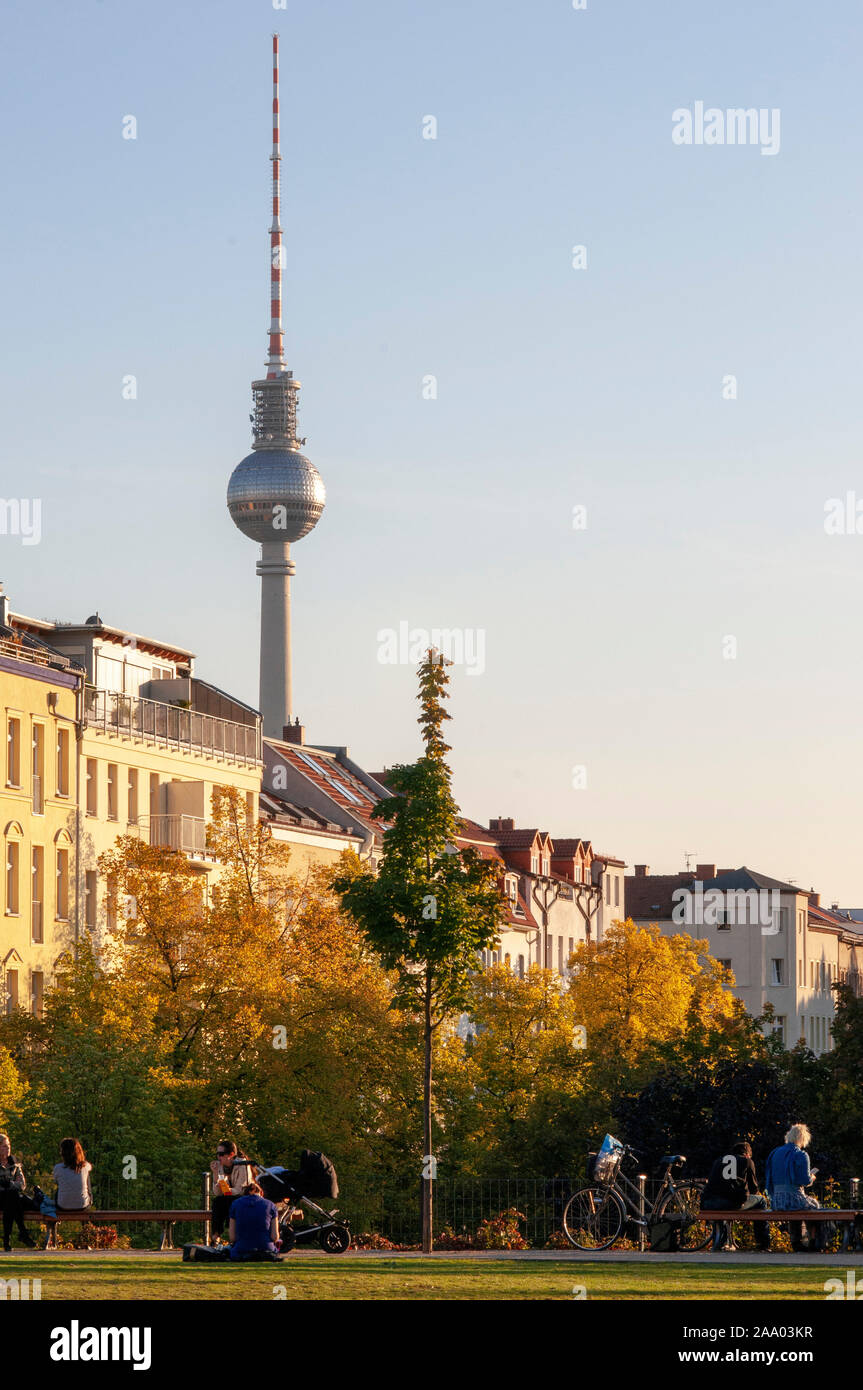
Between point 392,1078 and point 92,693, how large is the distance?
22166 millimetres

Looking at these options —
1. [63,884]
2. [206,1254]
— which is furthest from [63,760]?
[206,1254]

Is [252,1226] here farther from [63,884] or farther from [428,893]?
[63,884]

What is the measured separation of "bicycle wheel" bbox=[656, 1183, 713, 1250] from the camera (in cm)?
3441

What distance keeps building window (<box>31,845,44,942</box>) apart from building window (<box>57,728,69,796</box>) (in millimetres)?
2578

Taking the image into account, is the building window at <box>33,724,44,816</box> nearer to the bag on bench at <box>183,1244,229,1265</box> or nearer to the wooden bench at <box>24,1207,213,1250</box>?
the wooden bench at <box>24,1207,213,1250</box>

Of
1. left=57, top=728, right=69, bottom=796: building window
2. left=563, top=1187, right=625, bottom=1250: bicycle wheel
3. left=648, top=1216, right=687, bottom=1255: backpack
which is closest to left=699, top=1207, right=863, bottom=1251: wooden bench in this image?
left=648, top=1216, right=687, bottom=1255: backpack

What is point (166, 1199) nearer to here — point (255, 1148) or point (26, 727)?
point (255, 1148)

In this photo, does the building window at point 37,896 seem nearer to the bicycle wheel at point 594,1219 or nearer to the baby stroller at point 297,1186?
the bicycle wheel at point 594,1219

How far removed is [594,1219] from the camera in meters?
34.4

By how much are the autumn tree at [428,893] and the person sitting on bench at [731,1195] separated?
6530 millimetres

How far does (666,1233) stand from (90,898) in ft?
151

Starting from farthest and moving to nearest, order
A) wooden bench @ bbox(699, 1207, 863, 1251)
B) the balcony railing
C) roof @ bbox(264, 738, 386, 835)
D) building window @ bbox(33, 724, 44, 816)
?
roof @ bbox(264, 738, 386, 835), the balcony railing, building window @ bbox(33, 724, 44, 816), wooden bench @ bbox(699, 1207, 863, 1251)
